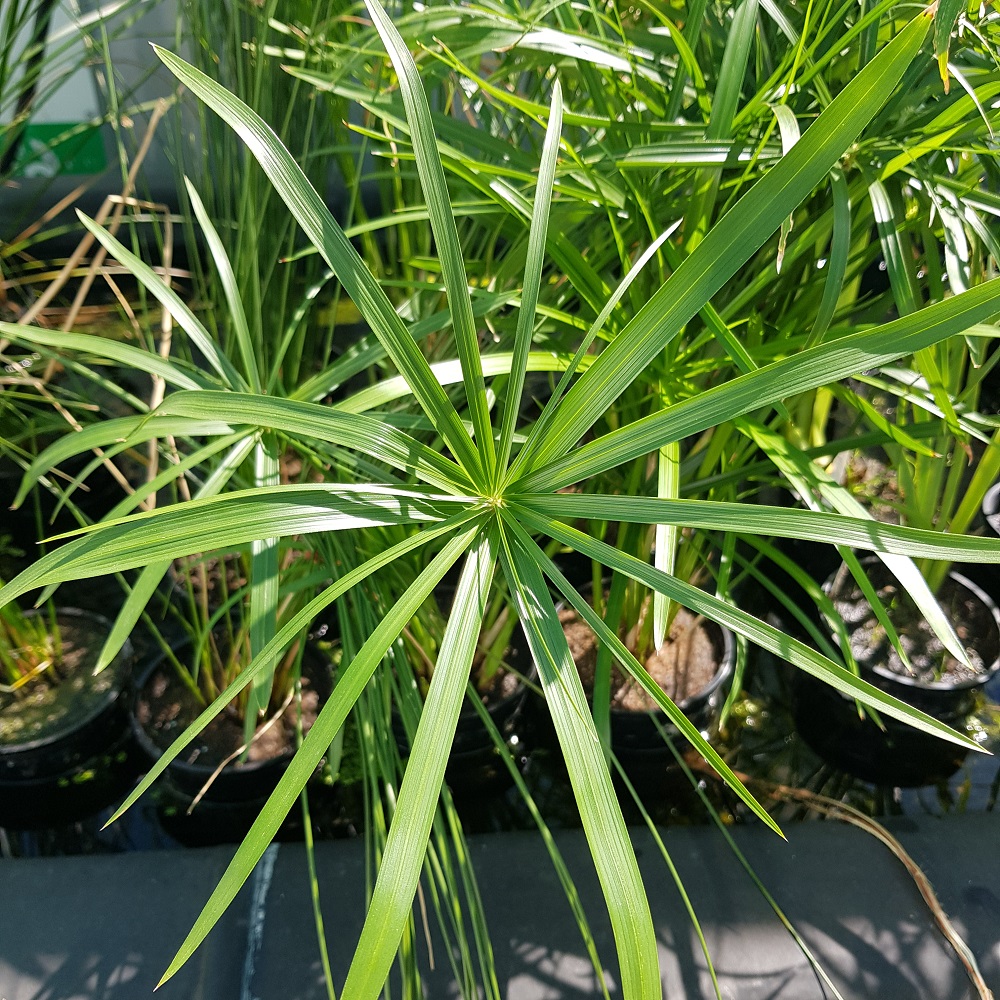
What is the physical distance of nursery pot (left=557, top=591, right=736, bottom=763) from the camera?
0.99 m

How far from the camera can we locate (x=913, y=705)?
104cm

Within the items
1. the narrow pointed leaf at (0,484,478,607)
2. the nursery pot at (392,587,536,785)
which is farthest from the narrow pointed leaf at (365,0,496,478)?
the nursery pot at (392,587,536,785)

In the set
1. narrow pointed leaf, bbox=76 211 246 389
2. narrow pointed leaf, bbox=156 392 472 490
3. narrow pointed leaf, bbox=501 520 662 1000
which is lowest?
narrow pointed leaf, bbox=501 520 662 1000

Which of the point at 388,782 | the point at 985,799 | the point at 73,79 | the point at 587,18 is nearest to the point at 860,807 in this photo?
A: the point at 985,799

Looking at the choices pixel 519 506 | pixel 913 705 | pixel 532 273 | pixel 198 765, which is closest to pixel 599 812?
pixel 519 506

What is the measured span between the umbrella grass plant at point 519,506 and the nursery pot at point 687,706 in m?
0.51

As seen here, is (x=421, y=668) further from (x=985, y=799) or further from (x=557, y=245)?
(x=985, y=799)

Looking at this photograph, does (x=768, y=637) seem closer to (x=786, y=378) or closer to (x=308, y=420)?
(x=786, y=378)

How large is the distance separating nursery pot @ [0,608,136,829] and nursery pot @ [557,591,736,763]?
62 cm

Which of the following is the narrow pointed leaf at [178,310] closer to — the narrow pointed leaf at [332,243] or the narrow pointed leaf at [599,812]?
the narrow pointed leaf at [332,243]

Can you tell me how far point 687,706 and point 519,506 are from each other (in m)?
0.56

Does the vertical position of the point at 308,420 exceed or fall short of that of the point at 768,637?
it exceeds it

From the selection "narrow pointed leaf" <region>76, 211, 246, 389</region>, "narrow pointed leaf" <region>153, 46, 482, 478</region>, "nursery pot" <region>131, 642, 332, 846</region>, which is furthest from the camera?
"nursery pot" <region>131, 642, 332, 846</region>

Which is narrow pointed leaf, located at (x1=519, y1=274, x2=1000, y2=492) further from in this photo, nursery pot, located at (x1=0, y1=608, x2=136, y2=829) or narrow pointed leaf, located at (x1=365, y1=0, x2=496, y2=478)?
nursery pot, located at (x1=0, y1=608, x2=136, y2=829)
